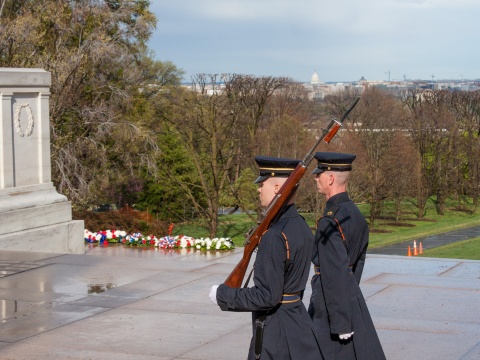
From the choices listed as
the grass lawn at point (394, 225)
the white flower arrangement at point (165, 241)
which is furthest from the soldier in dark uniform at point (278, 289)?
the grass lawn at point (394, 225)

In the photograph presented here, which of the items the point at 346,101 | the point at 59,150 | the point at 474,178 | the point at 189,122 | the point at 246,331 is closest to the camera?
the point at 246,331

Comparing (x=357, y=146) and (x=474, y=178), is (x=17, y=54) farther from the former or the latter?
(x=474, y=178)

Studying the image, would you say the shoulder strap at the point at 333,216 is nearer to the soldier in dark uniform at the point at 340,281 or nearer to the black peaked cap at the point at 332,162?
the soldier in dark uniform at the point at 340,281

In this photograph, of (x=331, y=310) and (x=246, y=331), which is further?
(x=246, y=331)

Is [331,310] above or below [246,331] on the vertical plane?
above

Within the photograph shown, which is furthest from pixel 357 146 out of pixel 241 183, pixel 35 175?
pixel 35 175

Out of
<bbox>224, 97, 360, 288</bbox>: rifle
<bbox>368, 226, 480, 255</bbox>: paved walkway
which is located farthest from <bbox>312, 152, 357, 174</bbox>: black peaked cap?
<bbox>368, 226, 480, 255</bbox>: paved walkway

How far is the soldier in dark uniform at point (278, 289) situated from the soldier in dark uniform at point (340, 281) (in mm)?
509

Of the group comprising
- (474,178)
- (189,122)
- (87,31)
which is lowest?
(474,178)

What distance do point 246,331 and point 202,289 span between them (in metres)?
1.86

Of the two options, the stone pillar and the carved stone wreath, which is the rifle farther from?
the carved stone wreath

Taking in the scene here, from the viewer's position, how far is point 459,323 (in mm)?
7477

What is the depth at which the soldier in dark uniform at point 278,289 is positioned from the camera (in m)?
4.20

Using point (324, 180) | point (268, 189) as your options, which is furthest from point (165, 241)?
point (268, 189)
